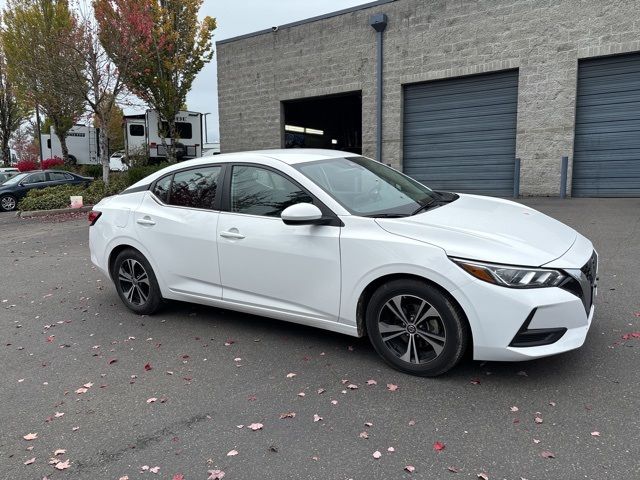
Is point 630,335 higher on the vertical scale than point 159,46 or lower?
lower

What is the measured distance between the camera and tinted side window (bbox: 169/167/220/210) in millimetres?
4812

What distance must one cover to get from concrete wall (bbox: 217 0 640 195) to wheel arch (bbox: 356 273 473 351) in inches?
427

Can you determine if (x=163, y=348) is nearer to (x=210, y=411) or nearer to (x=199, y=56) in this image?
(x=210, y=411)

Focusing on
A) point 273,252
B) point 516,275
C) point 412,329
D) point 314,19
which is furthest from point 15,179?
point 516,275

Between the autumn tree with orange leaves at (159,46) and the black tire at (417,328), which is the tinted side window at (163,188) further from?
the autumn tree with orange leaves at (159,46)

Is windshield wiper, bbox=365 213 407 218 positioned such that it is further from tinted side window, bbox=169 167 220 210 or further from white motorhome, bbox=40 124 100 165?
white motorhome, bbox=40 124 100 165

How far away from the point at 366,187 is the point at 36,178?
1965cm

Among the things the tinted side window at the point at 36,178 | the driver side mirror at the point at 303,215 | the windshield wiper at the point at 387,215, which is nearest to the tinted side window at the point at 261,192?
the driver side mirror at the point at 303,215

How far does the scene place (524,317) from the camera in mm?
3244

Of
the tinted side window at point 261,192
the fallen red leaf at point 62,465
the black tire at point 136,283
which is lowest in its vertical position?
the fallen red leaf at point 62,465

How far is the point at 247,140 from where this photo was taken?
758 inches

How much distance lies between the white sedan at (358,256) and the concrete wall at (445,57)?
947 centimetres

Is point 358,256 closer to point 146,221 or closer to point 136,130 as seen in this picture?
point 146,221

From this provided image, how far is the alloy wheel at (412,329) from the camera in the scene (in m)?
3.57
